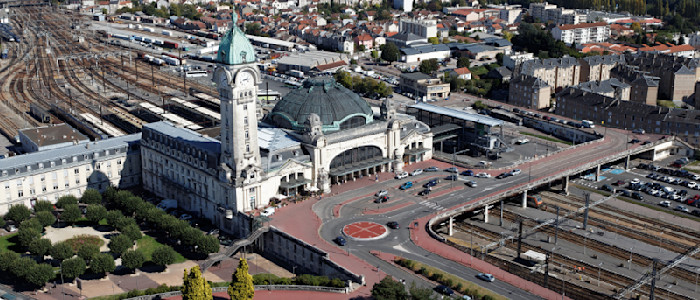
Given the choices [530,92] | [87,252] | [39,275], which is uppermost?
[530,92]

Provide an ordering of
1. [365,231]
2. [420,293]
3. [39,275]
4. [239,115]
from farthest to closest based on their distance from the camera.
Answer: [239,115] → [365,231] → [39,275] → [420,293]

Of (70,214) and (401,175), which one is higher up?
(401,175)

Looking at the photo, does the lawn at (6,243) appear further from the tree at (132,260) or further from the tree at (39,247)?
the tree at (132,260)

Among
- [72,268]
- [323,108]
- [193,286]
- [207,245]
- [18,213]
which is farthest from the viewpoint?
[323,108]

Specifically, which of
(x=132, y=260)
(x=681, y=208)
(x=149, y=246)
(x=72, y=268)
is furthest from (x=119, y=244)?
(x=681, y=208)

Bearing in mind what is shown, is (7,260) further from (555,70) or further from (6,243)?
(555,70)

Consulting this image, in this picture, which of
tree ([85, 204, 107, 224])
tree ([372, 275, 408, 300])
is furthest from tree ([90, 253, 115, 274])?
tree ([372, 275, 408, 300])

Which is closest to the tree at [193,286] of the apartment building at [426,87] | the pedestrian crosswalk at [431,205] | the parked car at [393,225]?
the parked car at [393,225]
